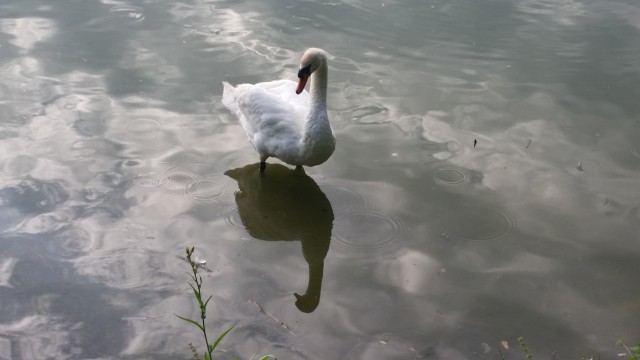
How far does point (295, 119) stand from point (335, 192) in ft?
2.53

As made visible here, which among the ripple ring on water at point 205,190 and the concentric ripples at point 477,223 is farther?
the ripple ring on water at point 205,190

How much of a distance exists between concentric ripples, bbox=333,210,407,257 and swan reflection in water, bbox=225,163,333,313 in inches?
4.5

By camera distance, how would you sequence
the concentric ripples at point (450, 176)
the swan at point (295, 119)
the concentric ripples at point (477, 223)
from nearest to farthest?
1. the concentric ripples at point (477, 223)
2. the swan at point (295, 119)
3. the concentric ripples at point (450, 176)

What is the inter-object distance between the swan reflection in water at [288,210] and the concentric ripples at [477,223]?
105cm

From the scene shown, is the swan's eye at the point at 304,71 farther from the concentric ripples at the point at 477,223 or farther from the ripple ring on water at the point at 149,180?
the concentric ripples at the point at 477,223

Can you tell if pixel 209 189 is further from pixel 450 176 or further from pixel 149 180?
pixel 450 176

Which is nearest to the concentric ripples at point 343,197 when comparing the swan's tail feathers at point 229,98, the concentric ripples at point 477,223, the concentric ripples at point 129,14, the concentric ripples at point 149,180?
the concentric ripples at point 477,223

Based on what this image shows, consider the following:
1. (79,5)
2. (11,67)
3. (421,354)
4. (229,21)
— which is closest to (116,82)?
(11,67)

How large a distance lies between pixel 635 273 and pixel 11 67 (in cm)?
747

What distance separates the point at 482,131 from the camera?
7.19 m

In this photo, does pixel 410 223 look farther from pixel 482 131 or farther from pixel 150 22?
pixel 150 22

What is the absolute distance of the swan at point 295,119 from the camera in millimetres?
5906

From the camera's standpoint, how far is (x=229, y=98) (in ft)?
23.8

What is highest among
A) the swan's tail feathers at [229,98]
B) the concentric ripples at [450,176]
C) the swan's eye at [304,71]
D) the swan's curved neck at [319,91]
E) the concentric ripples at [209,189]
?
the swan's eye at [304,71]
